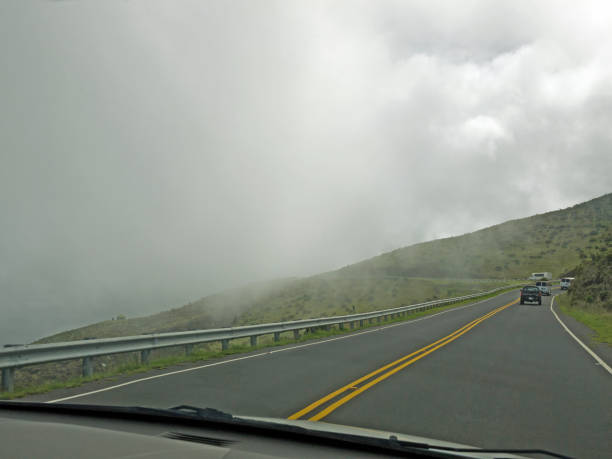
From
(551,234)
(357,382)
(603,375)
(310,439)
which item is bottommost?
(603,375)

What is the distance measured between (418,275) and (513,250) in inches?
1144

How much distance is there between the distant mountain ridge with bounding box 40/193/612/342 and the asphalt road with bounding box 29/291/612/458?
81.1 feet

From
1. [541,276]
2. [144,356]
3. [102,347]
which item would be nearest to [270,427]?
[102,347]

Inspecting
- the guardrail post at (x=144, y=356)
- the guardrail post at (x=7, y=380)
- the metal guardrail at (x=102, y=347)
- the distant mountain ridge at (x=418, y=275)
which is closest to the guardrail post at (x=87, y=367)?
the metal guardrail at (x=102, y=347)

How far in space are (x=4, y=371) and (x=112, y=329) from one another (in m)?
35.9

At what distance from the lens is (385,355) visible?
13086 mm

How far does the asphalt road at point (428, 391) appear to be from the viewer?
588 cm

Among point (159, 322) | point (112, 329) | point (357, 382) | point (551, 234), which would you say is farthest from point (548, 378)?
point (551, 234)

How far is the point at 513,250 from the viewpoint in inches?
4370

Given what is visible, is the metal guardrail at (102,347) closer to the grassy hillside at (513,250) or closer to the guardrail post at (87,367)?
the guardrail post at (87,367)

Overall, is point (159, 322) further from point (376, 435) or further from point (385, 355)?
point (376, 435)

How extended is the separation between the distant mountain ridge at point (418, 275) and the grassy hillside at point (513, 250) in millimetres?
189

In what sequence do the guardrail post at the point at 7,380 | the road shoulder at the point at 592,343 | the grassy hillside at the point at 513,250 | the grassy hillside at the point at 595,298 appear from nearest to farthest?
1. the guardrail post at the point at 7,380
2. the road shoulder at the point at 592,343
3. the grassy hillside at the point at 595,298
4. the grassy hillside at the point at 513,250

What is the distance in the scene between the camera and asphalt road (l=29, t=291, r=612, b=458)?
232 inches
